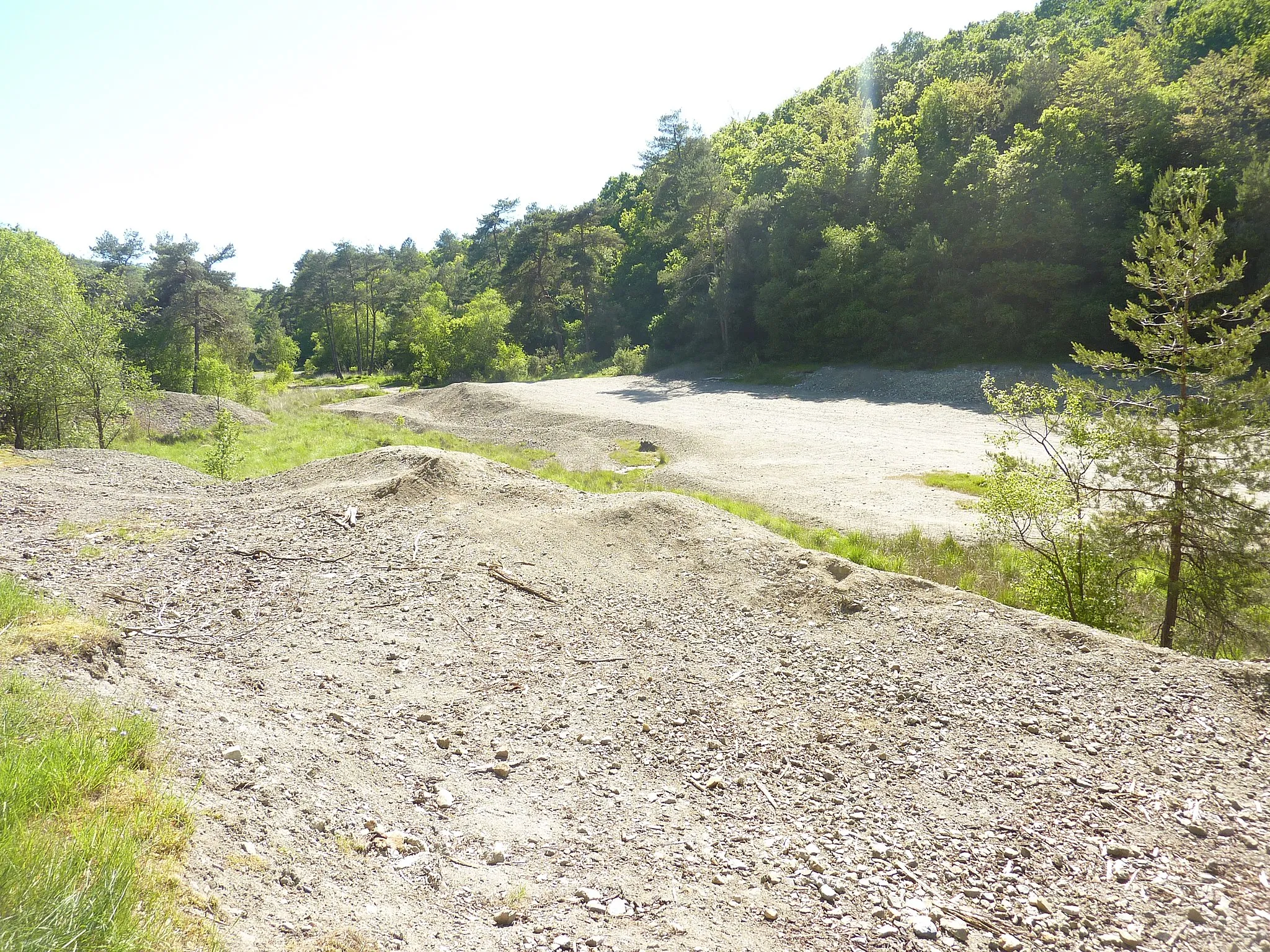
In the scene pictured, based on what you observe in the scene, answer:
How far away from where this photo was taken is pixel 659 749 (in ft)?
20.4

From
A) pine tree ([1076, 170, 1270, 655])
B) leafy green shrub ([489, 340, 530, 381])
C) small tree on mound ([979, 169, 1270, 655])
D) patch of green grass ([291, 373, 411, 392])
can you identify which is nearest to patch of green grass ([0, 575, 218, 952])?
small tree on mound ([979, 169, 1270, 655])

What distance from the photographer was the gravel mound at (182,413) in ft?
88.6

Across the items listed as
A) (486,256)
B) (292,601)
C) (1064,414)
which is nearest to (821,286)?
(1064,414)

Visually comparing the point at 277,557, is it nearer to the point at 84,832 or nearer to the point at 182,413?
the point at 84,832

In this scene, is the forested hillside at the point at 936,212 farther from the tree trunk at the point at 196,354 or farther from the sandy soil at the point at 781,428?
the tree trunk at the point at 196,354

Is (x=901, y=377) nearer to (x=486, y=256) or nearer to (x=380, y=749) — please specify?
(x=380, y=749)

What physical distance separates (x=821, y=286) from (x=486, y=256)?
58.1 m

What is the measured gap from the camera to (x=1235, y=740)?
5.44 meters

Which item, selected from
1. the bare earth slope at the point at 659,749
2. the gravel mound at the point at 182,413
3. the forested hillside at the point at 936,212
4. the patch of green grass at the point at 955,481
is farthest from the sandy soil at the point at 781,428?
the bare earth slope at the point at 659,749

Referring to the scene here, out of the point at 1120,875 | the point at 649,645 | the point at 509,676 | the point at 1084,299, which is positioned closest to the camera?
the point at 1120,875

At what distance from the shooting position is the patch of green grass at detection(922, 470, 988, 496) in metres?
15.5

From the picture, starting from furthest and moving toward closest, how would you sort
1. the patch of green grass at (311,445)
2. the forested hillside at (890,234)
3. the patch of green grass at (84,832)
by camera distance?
the forested hillside at (890,234)
the patch of green grass at (311,445)
the patch of green grass at (84,832)

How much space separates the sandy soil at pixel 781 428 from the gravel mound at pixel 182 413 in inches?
222

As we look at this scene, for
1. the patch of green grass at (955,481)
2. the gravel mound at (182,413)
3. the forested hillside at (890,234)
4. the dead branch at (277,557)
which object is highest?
the forested hillside at (890,234)
